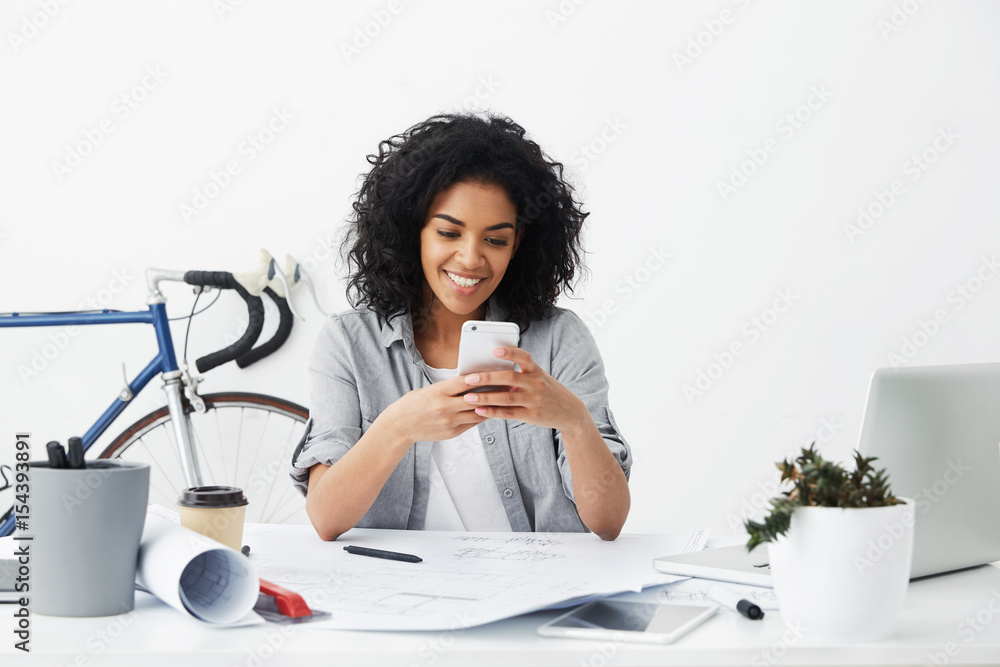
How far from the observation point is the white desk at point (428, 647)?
624 mm

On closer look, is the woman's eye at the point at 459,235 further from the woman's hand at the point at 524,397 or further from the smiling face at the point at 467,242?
the woman's hand at the point at 524,397

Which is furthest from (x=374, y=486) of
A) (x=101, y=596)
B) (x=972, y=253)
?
(x=972, y=253)

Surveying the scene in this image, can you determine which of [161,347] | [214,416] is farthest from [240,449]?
[161,347]

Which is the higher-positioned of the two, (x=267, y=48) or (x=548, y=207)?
(x=267, y=48)

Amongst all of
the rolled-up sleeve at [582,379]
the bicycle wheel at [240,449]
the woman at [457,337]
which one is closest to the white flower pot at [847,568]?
the woman at [457,337]

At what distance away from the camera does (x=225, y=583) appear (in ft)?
2.33

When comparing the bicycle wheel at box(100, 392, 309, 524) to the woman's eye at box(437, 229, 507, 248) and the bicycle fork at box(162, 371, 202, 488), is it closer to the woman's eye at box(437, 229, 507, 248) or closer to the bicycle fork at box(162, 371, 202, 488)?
the bicycle fork at box(162, 371, 202, 488)

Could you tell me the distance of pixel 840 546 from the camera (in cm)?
63

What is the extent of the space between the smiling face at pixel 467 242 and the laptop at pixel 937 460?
0.63 meters

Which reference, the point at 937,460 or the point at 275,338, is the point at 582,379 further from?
the point at 275,338

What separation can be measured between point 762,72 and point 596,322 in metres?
0.88

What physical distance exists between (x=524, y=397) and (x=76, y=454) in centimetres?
56

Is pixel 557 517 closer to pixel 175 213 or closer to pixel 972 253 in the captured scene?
pixel 175 213

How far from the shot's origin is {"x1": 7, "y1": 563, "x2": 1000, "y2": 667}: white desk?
2.05 feet
